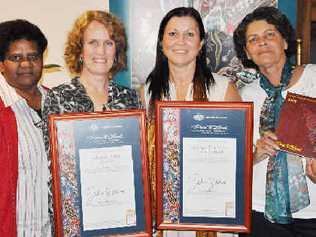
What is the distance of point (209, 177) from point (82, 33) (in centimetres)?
90

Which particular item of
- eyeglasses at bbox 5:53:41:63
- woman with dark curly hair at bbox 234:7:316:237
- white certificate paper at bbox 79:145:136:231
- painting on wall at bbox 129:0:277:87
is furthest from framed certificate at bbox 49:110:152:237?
painting on wall at bbox 129:0:277:87

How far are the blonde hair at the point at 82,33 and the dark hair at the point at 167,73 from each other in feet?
0.70

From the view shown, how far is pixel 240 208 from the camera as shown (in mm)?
1851

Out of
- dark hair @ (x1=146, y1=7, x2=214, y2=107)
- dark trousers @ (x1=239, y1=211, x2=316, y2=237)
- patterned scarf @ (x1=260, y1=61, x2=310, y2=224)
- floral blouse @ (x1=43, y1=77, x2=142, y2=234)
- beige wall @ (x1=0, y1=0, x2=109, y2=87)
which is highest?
beige wall @ (x1=0, y1=0, x2=109, y2=87)

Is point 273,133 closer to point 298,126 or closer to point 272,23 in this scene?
point 298,126

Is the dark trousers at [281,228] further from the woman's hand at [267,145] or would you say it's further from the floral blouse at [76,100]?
the floral blouse at [76,100]

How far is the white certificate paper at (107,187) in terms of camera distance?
5.83 feet

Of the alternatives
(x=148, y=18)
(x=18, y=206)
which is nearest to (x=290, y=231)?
(x=18, y=206)

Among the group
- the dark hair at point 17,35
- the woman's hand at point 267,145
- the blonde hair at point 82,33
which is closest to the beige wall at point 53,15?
the dark hair at point 17,35

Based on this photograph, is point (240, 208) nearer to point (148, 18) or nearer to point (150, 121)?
point (150, 121)

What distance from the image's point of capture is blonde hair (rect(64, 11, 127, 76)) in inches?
76.9

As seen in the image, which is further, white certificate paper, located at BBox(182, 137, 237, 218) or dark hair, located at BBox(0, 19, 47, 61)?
dark hair, located at BBox(0, 19, 47, 61)

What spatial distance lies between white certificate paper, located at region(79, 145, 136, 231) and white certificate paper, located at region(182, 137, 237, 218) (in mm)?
256

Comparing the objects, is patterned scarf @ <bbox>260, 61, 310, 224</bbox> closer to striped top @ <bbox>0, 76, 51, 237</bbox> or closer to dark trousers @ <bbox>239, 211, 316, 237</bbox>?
dark trousers @ <bbox>239, 211, 316, 237</bbox>
